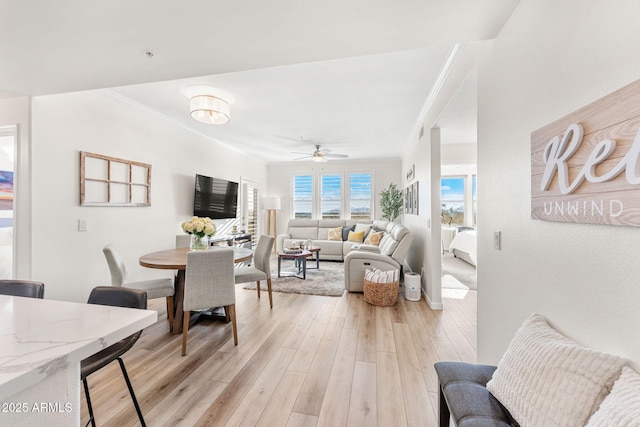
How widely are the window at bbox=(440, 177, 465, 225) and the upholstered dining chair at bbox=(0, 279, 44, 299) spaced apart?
27.1 ft

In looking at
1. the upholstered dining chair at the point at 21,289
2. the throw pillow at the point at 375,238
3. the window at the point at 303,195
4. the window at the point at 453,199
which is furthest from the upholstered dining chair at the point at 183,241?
the window at the point at 453,199

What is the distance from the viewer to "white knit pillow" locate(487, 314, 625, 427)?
81cm

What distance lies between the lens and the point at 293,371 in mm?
2148

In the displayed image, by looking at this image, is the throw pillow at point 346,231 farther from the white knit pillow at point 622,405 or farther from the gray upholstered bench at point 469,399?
the white knit pillow at point 622,405

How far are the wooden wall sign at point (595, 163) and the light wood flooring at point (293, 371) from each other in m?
1.46

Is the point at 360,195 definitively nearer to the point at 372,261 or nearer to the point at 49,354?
the point at 372,261

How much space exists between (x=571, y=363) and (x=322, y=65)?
2.67m

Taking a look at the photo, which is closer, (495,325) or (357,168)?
(495,325)

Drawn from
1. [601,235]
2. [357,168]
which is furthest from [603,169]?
[357,168]

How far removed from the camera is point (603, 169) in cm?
86

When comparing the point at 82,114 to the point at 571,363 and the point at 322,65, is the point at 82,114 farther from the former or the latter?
the point at 571,363

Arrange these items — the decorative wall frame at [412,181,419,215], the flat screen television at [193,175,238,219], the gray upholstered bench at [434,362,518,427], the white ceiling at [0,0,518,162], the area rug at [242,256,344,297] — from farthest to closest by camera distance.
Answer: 1. the flat screen television at [193,175,238,219]
2. the decorative wall frame at [412,181,419,215]
3. the area rug at [242,256,344,297]
4. the white ceiling at [0,0,518,162]
5. the gray upholstered bench at [434,362,518,427]

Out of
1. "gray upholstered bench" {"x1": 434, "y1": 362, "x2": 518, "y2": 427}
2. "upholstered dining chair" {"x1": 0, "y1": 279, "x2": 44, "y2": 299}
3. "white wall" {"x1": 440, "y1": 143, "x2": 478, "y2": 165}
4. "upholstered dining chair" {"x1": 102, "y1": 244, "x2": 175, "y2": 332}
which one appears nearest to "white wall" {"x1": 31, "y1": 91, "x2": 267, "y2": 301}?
"upholstered dining chair" {"x1": 102, "y1": 244, "x2": 175, "y2": 332}

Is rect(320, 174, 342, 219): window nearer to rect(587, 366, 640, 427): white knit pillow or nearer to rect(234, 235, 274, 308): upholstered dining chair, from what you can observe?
rect(234, 235, 274, 308): upholstered dining chair
